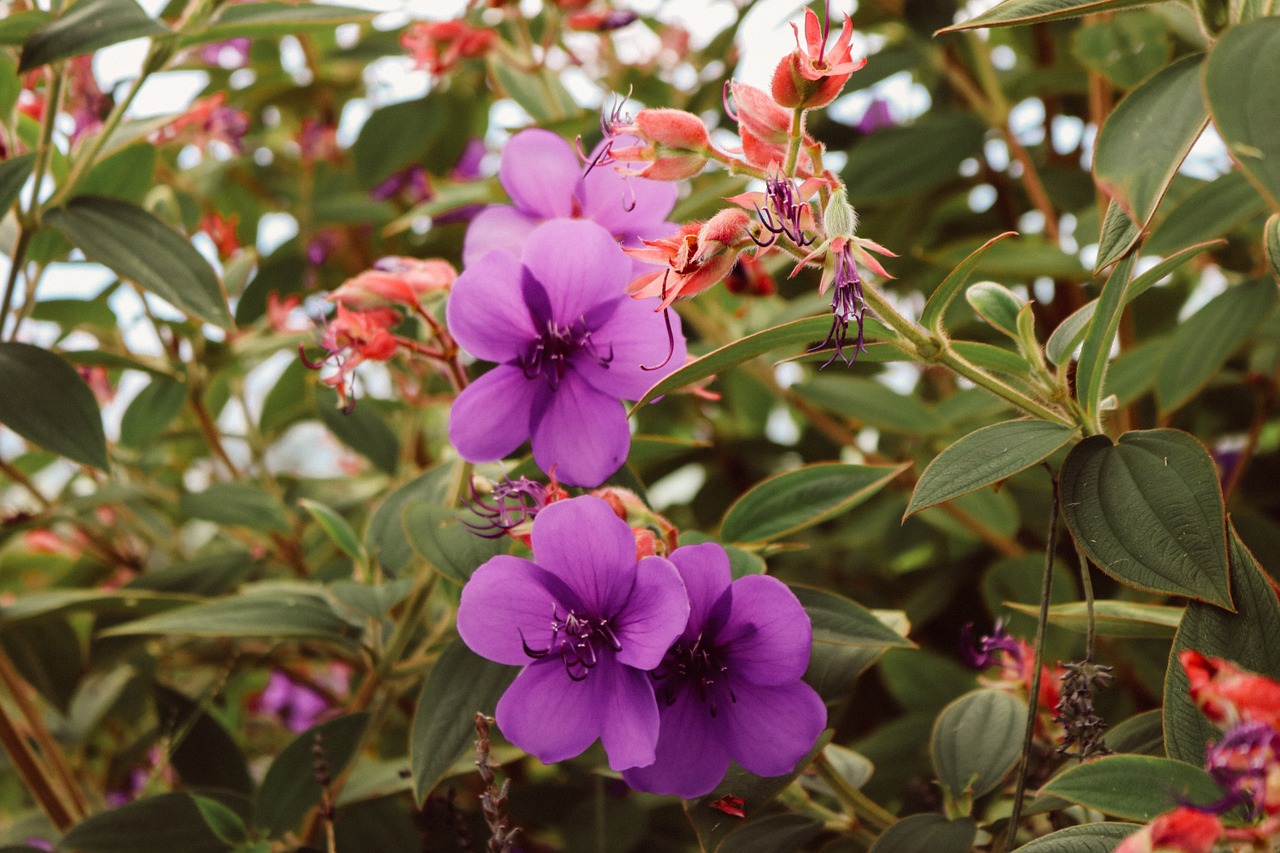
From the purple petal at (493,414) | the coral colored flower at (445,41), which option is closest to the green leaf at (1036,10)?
the purple petal at (493,414)

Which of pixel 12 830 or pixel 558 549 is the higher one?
pixel 558 549

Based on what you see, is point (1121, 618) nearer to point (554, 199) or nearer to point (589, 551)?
point (589, 551)

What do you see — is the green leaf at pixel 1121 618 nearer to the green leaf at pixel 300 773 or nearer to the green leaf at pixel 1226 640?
the green leaf at pixel 1226 640

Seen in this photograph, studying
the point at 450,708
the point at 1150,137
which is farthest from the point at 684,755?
the point at 1150,137

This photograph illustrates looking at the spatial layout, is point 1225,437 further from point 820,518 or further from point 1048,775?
point 820,518

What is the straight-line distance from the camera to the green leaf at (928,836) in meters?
0.52

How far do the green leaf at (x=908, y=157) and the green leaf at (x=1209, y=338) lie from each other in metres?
0.30

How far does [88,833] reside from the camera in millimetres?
698

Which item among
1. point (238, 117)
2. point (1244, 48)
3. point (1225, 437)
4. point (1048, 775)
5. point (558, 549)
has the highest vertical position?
point (238, 117)

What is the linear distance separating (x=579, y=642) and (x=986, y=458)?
213 millimetres

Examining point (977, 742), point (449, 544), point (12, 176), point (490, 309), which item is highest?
point (12, 176)

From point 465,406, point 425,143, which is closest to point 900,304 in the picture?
point 425,143

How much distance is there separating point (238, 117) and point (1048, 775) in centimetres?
118

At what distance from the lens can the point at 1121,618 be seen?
1.82 feet
